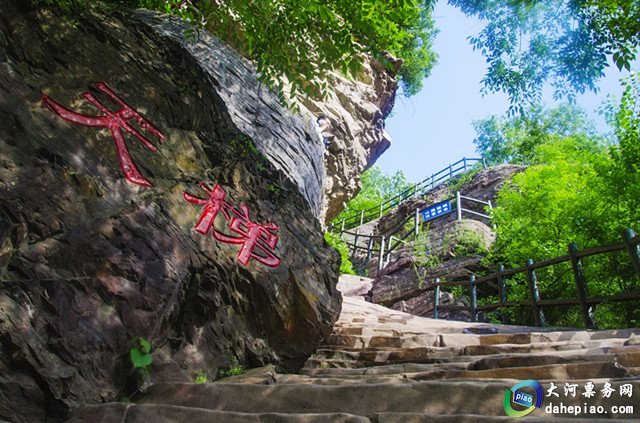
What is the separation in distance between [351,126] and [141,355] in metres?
9.57

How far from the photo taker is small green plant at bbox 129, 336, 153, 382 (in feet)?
8.92

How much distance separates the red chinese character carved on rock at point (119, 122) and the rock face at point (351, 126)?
6.25 m

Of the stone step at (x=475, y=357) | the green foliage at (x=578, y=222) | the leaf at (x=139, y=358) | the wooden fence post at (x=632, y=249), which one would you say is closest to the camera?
the leaf at (x=139, y=358)

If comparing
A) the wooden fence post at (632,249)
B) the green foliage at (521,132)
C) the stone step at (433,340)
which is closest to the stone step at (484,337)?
the stone step at (433,340)

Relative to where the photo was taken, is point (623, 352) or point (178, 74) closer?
point (623, 352)

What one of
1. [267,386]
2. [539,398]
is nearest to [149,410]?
[267,386]

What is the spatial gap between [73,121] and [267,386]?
2.46 m

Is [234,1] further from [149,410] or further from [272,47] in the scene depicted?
[149,410]

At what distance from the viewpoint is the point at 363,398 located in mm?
2205

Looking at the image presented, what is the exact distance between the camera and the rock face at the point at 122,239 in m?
2.46

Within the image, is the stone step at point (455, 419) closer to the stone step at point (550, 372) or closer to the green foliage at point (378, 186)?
the stone step at point (550, 372)

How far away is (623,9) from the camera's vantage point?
232 inches

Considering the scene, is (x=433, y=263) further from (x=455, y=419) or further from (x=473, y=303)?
(x=455, y=419)

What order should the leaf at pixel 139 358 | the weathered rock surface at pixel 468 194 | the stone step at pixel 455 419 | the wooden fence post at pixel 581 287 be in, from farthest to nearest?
the weathered rock surface at pixel 468 194 → the wooden fence post at pixel 581 287 → the leaf at pixel 139 358 → the stone step at pixel 455 419
